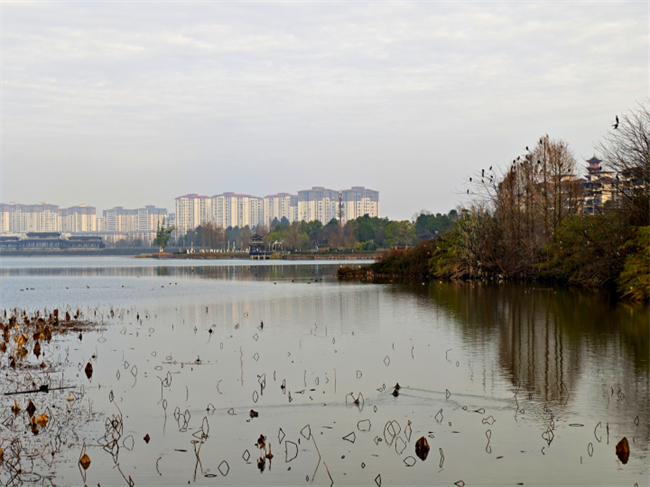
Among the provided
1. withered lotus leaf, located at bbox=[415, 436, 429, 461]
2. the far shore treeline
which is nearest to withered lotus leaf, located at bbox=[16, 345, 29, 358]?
withered lotus leaf, located at bbox=[415, 436, 429, 461]

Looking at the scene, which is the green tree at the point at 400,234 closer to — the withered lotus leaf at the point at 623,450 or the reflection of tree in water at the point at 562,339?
the reflection of tree in water at the point at 562,339

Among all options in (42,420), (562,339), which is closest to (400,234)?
(562,339)

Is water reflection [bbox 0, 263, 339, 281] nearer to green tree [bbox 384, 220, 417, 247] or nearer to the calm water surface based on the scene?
the calm water surface

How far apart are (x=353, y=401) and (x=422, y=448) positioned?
245 centimetres

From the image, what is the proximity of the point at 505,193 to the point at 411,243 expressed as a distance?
84.0m

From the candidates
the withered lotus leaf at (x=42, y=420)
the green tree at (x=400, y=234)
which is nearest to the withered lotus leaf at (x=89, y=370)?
the withered lotus leaf at (x=42, y=420)

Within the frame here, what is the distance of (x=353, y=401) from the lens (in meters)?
9.77

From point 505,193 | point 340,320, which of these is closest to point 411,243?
point 505,193

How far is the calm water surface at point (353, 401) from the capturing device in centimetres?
697

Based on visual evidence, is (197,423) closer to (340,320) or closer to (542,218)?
(340,320)

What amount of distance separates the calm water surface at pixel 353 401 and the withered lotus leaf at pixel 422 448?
8cm

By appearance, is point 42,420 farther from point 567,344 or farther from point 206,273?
point 206,273

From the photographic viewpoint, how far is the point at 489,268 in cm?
3897

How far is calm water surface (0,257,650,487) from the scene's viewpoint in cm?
697
